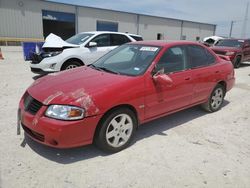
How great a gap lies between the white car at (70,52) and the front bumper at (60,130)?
436 cm

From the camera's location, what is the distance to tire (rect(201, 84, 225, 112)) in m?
4.96

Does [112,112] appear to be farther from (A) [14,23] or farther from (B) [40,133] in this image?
(A) [14,23]

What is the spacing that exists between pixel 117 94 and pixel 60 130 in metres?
0.88

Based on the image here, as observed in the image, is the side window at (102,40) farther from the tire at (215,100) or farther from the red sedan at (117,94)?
the tire at (215,100)

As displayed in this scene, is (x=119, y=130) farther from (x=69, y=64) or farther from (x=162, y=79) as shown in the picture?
(x=69, y=64)

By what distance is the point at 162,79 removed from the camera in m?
3.57

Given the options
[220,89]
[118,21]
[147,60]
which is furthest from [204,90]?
[118,21]

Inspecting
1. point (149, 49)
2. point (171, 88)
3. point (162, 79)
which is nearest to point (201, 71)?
point (171, 88)

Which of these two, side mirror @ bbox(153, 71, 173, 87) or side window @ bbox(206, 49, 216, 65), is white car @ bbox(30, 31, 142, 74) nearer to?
side window @ bbox(206, 49, 216, 65)

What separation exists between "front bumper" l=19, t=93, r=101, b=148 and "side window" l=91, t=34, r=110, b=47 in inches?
220

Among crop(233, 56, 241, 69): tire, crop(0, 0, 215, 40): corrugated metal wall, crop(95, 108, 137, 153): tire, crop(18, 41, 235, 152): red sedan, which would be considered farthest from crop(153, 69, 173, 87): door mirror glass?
crop(0, 0, 215, 40): corrugated metal wall

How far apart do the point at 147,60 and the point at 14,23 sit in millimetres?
27036

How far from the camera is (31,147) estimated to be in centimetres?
338

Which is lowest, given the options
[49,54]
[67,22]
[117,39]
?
[49,54]
